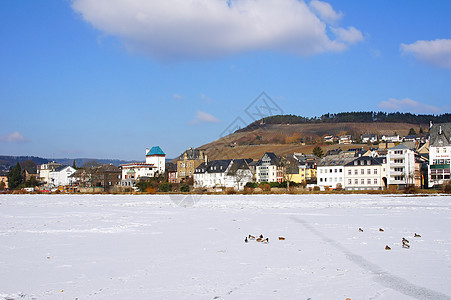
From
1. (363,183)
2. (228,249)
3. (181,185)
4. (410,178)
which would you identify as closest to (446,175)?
(410,178)

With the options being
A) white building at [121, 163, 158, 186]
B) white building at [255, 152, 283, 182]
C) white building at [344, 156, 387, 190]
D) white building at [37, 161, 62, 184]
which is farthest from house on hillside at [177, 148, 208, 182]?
white building at [37, 161, 62, 184]

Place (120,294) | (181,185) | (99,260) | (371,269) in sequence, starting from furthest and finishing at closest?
(181,185) → (99,260) → (371,269) → (120,294)

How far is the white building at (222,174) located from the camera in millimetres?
96375

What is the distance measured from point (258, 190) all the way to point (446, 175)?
98.7ft

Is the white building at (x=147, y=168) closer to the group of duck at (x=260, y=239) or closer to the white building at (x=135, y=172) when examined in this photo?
the white building at (x=135, y=172)

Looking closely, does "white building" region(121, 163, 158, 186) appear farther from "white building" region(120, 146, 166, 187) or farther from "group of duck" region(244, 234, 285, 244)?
"group of duck" region(244, 234, 285, 244)

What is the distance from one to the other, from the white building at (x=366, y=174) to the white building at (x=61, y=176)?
84.9 m

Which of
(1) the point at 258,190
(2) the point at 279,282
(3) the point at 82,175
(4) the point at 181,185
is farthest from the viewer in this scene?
(3) the point at 82,175

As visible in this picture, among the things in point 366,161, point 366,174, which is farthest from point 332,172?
point 366,161

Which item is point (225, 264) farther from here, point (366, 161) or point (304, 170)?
point (304, 170)

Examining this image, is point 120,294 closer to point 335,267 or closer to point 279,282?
point 279,282

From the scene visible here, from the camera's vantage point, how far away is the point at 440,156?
234ft

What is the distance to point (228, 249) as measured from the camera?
39.9 feet

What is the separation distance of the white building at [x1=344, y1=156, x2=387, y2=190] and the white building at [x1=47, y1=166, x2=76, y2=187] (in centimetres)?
8487
